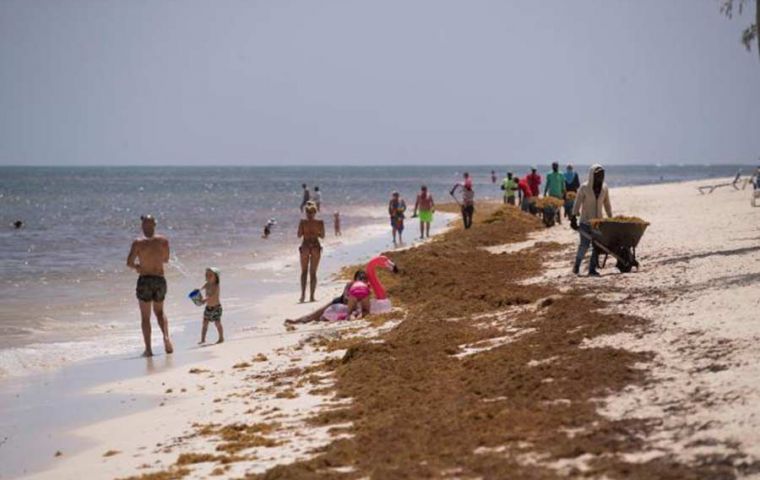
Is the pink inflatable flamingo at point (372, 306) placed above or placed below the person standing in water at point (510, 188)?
below

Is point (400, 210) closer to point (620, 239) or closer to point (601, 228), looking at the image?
point (601, 228)

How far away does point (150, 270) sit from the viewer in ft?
36.7

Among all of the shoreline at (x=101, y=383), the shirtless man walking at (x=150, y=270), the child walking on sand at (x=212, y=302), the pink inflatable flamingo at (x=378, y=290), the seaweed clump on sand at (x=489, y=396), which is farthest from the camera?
the pink inflatable flamingo at (x=378, y=290)

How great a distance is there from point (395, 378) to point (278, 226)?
106 feet

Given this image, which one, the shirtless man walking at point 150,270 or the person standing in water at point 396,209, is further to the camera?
the person standing in water at point 396,209

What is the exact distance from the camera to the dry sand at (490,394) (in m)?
5.40

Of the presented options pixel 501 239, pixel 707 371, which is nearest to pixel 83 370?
pixel 707 371

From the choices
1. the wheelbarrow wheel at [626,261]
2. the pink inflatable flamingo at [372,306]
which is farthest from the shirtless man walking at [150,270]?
the wheelbarrow wheel at [626,261]

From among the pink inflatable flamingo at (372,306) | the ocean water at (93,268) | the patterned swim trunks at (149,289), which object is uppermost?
the patterned swim trunks at (149,289)

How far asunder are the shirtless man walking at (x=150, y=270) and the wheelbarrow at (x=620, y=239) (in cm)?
636

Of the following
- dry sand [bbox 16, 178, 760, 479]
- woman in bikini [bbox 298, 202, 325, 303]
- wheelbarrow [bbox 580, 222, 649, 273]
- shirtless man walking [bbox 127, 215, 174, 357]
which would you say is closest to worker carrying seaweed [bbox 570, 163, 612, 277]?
wheelbarrow [bbox 580, 222, 649, 273]

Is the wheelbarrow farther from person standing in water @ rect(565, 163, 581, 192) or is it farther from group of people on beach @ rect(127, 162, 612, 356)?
person standing in water @ rect(565, 163, 581, 192)

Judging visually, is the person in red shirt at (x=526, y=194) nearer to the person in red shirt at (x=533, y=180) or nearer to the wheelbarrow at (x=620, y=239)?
Answer: the person in red shirt at (x=533, y=180)

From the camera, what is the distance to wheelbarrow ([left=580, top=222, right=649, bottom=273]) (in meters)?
12.6
